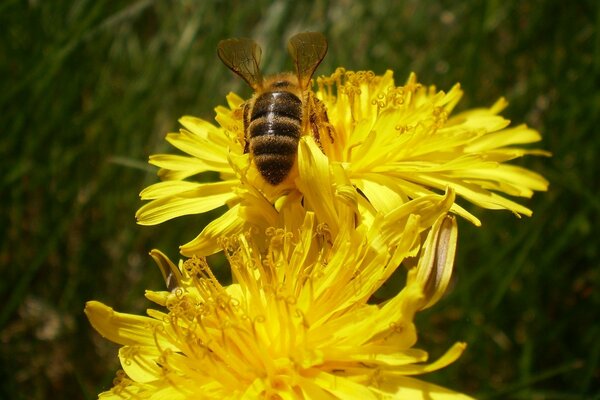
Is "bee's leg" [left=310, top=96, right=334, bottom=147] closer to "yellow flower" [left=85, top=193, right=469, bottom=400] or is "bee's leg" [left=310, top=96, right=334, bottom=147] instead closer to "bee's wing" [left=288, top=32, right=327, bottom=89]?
"bee's wing" [left=288, top=32, right=327, bottom=89]

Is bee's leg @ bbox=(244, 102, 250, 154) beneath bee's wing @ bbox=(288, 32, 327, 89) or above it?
beneath

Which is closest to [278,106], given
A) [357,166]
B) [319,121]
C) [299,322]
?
[319,121]

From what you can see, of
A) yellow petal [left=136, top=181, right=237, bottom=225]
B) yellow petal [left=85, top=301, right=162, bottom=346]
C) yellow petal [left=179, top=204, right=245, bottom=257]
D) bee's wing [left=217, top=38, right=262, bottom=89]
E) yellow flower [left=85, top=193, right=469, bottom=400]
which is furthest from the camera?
bee's wing [left=217, top=38, right=262, bottom=89]

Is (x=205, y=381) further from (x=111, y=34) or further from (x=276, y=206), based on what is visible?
(x=111, y=34)

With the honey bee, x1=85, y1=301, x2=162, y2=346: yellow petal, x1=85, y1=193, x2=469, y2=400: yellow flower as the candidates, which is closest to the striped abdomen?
the honey bee

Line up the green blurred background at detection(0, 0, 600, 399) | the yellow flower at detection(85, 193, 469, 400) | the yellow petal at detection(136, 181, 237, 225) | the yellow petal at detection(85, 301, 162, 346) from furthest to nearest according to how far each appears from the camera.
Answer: the green blurred background at detection(0, 0, 600, 399)
the yellow petal at detection(136, 181, 237, 225)
the yellow petal at detection(85, 301, 162, 346)
the yellow flower at detection(85, 193, 469, 400)

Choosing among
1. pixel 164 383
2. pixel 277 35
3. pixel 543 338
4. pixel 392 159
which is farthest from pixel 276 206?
pixel 277 35

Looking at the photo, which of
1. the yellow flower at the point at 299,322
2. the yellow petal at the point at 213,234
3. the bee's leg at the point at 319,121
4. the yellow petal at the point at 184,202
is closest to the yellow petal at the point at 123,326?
the yellow flower at the point at 299,322
